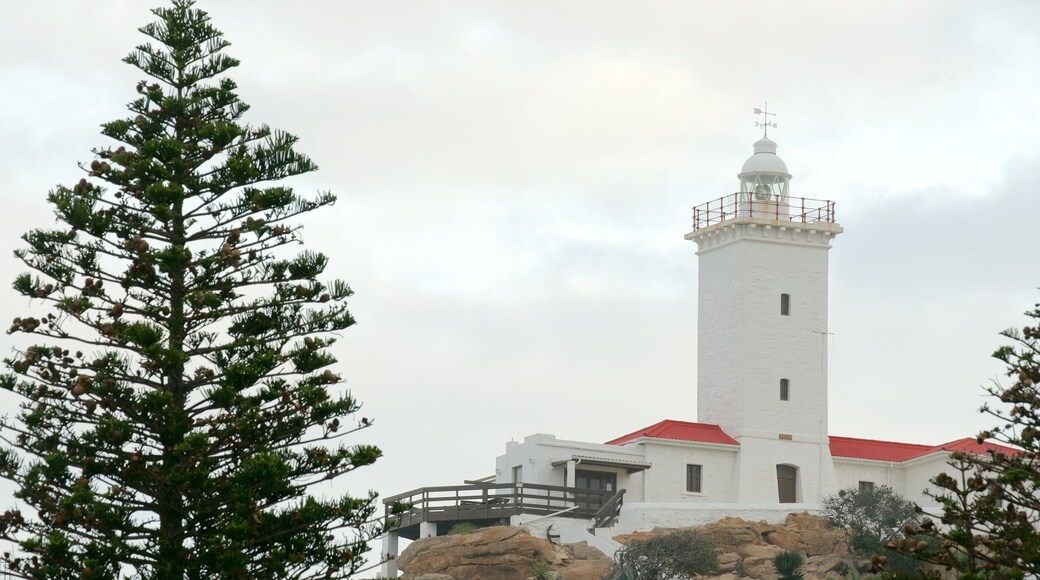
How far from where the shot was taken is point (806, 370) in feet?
150

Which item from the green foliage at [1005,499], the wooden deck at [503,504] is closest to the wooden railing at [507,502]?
the wooden deck at [503,504]

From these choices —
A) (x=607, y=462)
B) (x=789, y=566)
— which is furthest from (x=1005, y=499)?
(x=607, y=462)

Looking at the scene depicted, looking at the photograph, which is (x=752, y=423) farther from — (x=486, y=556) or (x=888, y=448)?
(x=486, y=556)

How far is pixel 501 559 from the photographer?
3800 cm

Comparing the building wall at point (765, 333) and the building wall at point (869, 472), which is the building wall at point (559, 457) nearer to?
the building wall at point (765, 333)

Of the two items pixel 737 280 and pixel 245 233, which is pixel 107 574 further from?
pixel 737 280

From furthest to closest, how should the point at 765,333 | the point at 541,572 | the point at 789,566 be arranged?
the point at 765,333, the point at 541,572, the point at 789,566

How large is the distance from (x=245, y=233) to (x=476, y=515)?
1850 cm

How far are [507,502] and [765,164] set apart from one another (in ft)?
39.8

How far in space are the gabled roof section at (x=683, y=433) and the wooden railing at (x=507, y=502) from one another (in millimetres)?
2597

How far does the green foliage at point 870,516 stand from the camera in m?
38.3

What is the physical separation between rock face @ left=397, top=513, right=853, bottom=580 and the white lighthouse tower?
153 inches

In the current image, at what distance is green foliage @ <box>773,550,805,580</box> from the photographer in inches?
1430

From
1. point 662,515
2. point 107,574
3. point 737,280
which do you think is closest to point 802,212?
point 737,280
